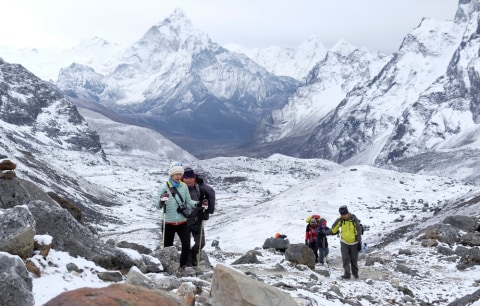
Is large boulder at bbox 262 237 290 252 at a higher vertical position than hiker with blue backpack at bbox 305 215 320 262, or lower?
lower

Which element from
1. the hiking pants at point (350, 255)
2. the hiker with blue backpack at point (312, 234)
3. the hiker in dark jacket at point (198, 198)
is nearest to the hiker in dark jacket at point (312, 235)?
the hiker with blue backpack at point (312, 234)

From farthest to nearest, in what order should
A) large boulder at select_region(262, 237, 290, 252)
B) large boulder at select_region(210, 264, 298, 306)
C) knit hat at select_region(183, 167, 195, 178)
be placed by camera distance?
large boulder at select_region(262, 237, 290, 252) < knit hat at select_region(183, 167, 195, 178) < large boulder at select_region(210, 264, 298, 306)

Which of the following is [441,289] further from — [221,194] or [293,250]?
[221,194]

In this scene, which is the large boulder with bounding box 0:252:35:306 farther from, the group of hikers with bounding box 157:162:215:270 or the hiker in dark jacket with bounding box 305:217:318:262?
the hiker in dark jacket with bounding box 305:217:318:262

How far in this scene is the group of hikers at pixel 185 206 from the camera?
40.8 ft

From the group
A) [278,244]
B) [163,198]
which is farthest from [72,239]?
[278,244]

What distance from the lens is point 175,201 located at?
12508 millimetres

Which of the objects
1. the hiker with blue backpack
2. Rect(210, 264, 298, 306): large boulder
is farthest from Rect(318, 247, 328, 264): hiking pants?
Rect(210, 264, 298, 306): large boulder

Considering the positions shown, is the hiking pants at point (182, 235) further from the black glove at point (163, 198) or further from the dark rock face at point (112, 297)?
the dark rock face at point (112, 297)

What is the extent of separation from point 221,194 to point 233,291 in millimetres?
164571

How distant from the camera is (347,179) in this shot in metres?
78.9

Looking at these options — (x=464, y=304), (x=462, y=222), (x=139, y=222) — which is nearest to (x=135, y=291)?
(x=464, y=304)

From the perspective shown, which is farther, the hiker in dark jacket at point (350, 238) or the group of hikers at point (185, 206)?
the hiker in dark jacket at point (350, 238)

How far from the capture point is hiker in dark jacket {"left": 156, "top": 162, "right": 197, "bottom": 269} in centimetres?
1232
